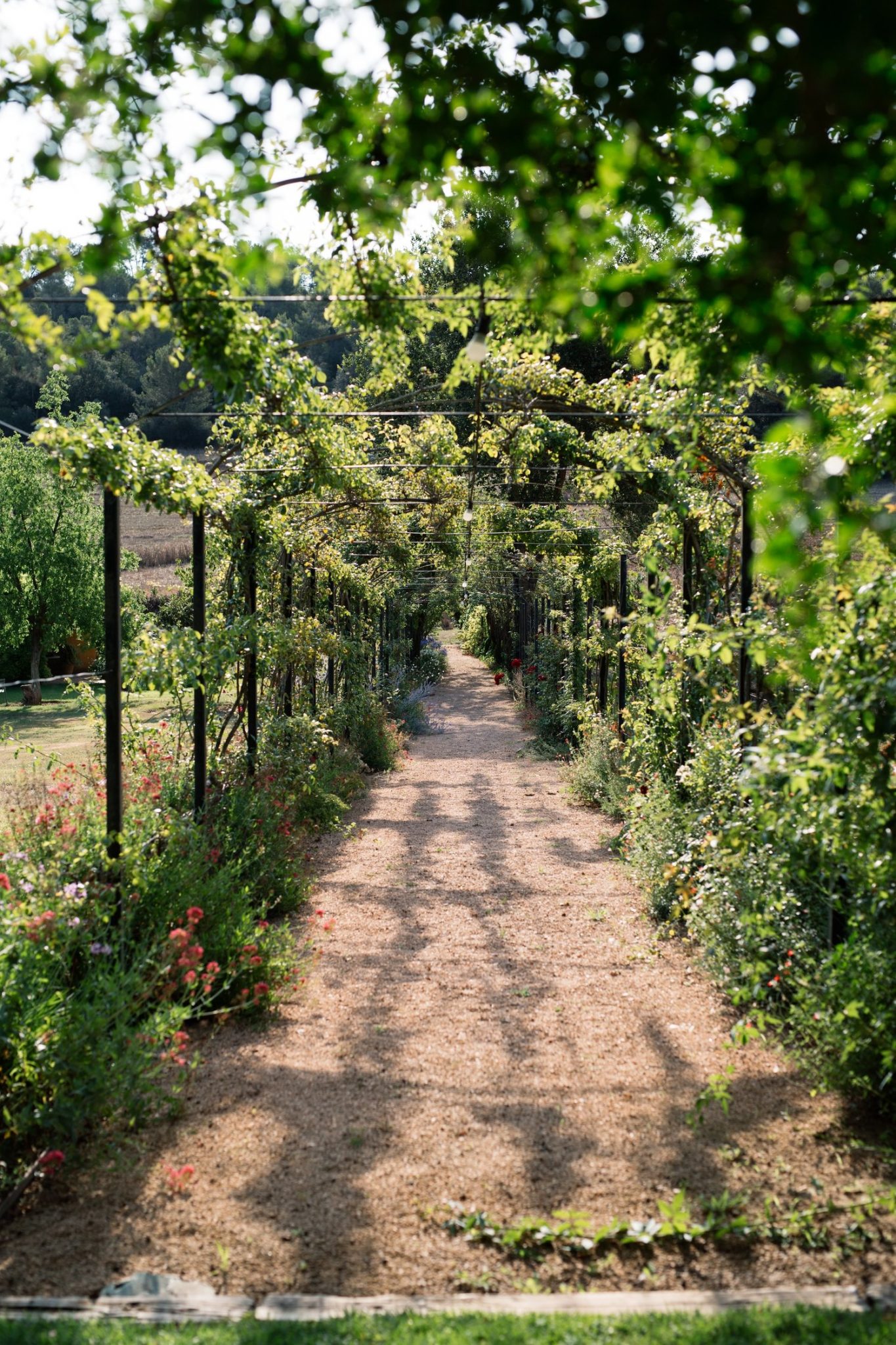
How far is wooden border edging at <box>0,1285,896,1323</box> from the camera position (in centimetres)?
233

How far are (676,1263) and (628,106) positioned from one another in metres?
2.78

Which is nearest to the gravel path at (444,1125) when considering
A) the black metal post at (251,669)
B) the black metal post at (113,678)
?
the black metal post at (113,678)

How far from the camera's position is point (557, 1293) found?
2496mm

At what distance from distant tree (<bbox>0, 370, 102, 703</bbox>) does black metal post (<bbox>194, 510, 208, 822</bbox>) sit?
13.8 metres

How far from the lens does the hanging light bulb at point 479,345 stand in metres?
3.43

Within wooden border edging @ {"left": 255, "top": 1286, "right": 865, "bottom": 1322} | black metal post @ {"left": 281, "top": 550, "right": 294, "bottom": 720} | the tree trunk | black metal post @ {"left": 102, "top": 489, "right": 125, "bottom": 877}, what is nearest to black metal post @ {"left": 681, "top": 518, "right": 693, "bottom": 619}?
black metal post @ {"left": 281, "top": 550, "right": 294, "bottom": 720}

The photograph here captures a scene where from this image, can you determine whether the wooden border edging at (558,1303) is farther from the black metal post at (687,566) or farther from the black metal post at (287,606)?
the black metal post at (287,606)

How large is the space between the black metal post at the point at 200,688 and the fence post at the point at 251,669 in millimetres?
852

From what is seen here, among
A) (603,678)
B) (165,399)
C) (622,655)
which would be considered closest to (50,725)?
(165,399)

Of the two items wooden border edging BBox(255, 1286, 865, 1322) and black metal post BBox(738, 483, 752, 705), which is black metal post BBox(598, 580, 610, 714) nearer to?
black metal post BBox(738, 483, 752, 705)

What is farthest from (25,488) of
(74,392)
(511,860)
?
(511,860)

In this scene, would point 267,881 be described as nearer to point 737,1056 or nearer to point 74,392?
point 737,1056

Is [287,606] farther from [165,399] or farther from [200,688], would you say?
[165,399]

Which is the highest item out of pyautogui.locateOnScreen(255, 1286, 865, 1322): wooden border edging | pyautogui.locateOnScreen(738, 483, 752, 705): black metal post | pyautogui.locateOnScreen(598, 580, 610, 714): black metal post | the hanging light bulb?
the hanging light bulb
